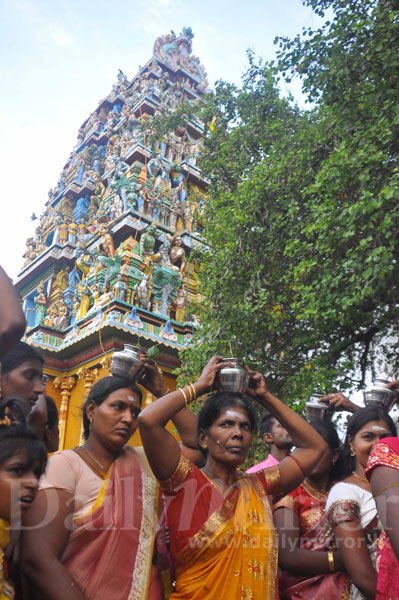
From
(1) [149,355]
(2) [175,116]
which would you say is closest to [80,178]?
(2) [175,116]

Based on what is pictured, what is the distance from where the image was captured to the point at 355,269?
19.6 feet

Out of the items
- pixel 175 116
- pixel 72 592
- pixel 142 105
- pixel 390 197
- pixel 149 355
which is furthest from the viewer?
pixel 142 105

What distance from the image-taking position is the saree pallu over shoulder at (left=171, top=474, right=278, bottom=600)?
211cm

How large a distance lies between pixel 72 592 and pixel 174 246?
43.0 ft

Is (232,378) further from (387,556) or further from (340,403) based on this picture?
(340,403)

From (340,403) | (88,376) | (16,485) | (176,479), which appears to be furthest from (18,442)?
(88,376)

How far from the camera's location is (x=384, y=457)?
6.25ft

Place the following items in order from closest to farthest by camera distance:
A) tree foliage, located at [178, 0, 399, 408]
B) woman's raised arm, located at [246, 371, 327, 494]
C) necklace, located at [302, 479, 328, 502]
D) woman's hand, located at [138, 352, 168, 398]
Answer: woman's raised arm, located at [246, 371, 327, 494] < woman's hand, located at [138, 352, 168, 398] < necklace, located at [302, 479, 328, 502] < tree foliage, located at [178, 0, 399, 408]

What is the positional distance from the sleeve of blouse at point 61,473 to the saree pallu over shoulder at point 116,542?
139mm

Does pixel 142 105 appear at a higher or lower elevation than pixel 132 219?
higher

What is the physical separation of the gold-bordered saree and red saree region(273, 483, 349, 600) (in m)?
0.38

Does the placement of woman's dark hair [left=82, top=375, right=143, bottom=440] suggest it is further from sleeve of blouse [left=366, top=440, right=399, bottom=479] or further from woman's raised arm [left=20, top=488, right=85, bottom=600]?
sleeve of blouse [left=366, top=440, right=399, bottom=479]

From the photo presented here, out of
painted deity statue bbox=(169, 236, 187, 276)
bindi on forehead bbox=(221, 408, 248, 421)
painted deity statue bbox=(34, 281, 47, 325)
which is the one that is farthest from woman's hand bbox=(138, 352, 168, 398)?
painted deity statue bbox=(34, 281, 47, 325)

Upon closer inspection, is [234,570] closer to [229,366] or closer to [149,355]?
[229,366]
